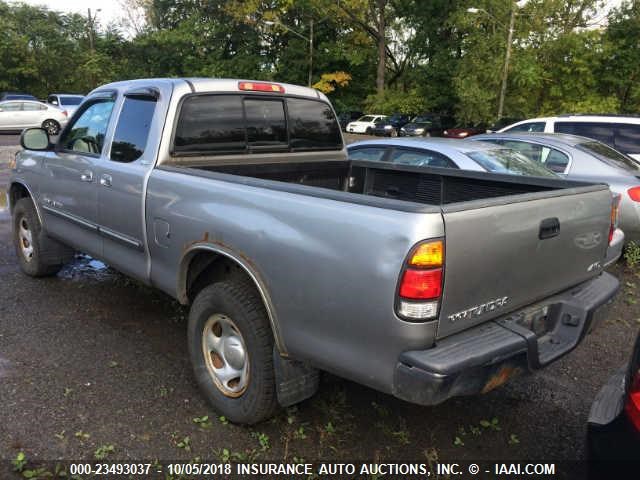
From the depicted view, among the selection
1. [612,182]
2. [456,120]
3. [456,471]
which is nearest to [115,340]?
[456,471]

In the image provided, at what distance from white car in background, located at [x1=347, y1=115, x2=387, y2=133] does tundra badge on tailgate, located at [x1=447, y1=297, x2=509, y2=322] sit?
1226 inches

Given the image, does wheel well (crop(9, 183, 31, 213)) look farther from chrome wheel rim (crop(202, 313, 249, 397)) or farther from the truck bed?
chrome wheel rim (crop(202, 313, 249, 397))

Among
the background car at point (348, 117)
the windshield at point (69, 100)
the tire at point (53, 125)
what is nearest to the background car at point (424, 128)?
the background car at point (348, 117)

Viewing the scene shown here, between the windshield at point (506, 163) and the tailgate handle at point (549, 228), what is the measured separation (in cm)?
308

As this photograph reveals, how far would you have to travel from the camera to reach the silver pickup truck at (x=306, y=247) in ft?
6.92

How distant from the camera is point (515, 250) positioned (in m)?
2.35

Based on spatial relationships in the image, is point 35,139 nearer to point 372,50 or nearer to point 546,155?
point 546,155

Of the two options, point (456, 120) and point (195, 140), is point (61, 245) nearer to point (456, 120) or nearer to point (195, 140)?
point (195, 140)

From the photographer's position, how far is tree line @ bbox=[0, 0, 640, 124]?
28.5 meters

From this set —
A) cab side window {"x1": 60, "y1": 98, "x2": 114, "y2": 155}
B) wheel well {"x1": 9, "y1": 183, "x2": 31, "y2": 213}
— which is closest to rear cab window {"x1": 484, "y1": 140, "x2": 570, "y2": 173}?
cab side window {"x1": 60, "y1": 98, "x2": 114, "y2": 155}

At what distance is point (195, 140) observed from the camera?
3.61m

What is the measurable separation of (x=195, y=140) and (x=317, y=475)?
226 cm

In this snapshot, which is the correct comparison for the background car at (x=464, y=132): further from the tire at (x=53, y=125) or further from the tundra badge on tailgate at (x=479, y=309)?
the tundra badge on tailgate at (x=479, y=309)

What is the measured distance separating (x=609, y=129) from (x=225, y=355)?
26.4 feet
